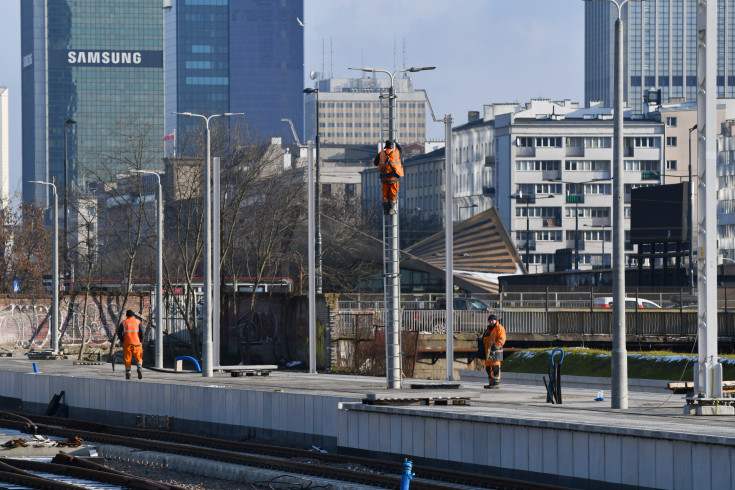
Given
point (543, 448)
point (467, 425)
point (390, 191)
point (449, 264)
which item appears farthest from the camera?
point (449, 264)

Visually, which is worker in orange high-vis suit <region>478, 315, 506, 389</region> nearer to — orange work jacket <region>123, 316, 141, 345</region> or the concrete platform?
the concrete platform

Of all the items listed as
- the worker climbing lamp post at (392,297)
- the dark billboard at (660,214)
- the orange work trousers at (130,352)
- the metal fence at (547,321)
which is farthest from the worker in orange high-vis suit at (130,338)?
the dark billboard at (660,214)

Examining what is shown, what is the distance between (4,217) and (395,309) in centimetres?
5890

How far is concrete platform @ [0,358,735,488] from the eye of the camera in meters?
17.4

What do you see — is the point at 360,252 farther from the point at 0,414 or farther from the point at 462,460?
the point at 462,460

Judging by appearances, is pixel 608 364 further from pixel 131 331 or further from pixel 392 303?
pixel 131 331

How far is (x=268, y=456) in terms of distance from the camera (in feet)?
78.5

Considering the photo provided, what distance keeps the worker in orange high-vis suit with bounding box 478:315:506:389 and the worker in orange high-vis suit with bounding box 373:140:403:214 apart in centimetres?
371

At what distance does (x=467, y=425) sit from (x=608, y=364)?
67.8ft

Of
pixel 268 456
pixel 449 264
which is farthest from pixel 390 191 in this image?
pixel 449 264

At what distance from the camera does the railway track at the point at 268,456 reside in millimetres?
19547

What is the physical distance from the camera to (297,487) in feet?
66.8

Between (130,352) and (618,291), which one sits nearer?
(618,291)

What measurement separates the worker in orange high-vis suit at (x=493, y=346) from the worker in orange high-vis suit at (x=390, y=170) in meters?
3.71
